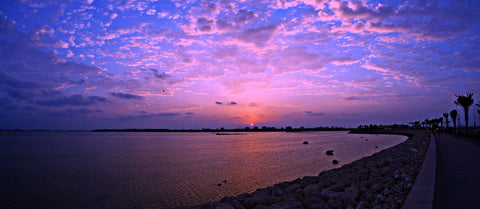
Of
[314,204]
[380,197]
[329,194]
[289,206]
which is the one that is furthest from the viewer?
[329,194]

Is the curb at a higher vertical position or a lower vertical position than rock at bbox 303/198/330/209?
higher

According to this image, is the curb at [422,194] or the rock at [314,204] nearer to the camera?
the curb at [422,194]

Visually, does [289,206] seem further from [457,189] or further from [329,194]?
[457,189]

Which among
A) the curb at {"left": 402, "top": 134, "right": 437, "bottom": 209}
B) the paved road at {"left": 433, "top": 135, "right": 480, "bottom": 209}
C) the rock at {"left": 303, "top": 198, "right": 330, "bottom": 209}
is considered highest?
the curb at {"left": 402, "top": 134, "right": 437, "bottom": 209}

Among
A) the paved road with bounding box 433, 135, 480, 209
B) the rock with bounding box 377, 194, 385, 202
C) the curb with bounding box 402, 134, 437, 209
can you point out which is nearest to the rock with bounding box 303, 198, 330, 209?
the rock with bounding box 377, 194, 385, 202

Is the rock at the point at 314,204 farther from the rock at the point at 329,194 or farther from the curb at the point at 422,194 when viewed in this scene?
the curb at the point at 422,194

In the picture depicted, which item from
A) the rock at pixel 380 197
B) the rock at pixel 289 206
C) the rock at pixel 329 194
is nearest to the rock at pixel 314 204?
the rock at pixel 289 206

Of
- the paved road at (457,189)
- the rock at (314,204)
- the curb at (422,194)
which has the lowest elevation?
the rock at (314,204)

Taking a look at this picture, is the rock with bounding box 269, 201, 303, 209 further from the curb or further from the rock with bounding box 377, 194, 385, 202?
the curb

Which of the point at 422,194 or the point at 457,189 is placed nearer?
the point at 422,194

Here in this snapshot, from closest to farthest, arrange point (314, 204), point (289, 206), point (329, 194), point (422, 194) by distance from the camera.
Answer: point (422, 194)
point (289, 206)
point (314, 204)
point (329, 194)

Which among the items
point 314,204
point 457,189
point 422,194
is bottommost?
point 314,204

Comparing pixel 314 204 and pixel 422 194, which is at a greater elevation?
pixel 422 194

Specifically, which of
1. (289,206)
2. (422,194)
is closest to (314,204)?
(289,206)
